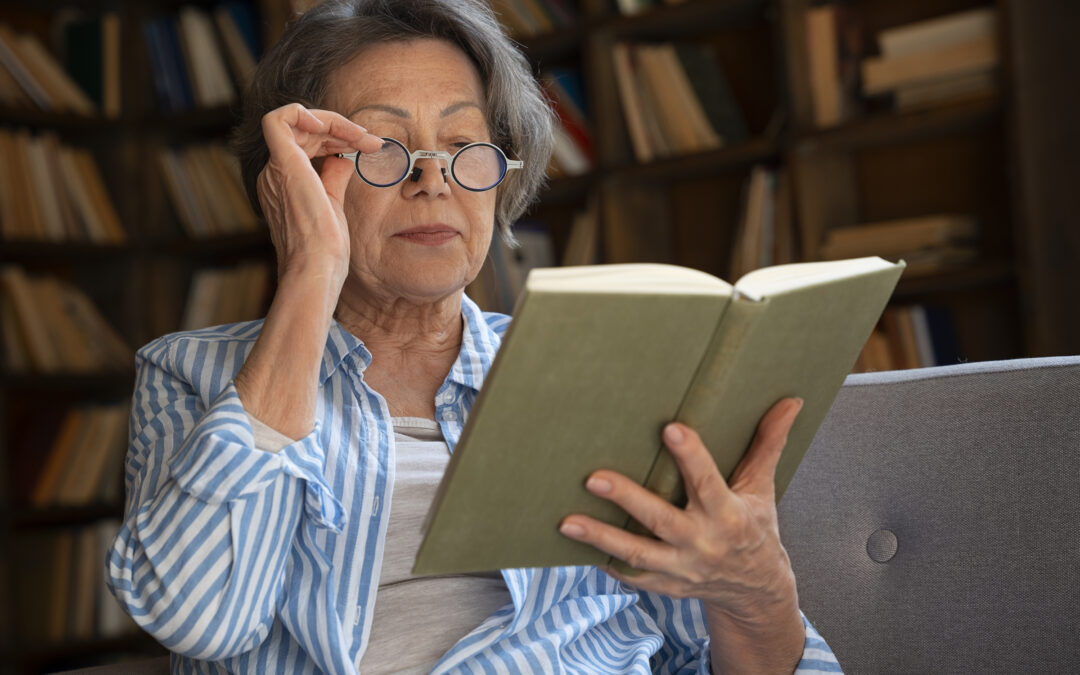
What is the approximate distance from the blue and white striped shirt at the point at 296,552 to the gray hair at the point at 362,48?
1.26ft

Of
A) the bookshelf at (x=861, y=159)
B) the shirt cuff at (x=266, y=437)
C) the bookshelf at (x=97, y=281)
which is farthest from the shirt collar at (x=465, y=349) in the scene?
the bookshelf at (x=97, y=281)

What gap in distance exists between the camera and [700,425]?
2.89 ft

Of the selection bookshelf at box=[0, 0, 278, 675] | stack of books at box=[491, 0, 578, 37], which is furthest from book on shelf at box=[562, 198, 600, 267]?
bookshelf at box=[0, 0, 278, 675]

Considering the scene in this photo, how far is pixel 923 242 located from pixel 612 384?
181 cm

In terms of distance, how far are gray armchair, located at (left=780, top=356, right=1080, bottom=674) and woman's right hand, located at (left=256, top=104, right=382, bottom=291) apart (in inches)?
26.5

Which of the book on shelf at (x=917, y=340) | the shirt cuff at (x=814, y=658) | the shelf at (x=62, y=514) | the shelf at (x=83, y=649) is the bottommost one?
the shelf at (x=83, y=649)

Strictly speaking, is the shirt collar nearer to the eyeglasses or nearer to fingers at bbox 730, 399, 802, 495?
the eyeglasses

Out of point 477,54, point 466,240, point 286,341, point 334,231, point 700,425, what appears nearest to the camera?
point 700,425

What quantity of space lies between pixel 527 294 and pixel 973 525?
751mm

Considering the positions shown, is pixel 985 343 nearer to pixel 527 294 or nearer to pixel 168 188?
pixel 527 294

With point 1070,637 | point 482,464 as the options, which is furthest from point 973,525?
point 482,464

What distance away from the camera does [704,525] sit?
904mm

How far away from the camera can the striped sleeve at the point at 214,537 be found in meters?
0.98

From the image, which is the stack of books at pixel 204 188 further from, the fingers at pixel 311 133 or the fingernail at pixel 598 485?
the fingernail at pixel 598 485
